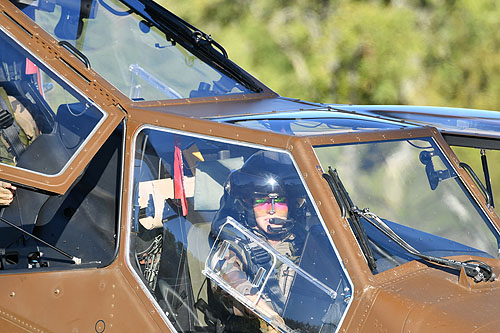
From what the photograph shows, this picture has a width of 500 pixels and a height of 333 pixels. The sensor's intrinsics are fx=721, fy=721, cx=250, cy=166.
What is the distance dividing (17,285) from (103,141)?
0.77 metres

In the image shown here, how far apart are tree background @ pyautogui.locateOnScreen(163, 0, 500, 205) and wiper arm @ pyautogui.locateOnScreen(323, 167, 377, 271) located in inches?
326

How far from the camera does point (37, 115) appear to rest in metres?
3.73

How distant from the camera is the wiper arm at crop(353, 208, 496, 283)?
287cm

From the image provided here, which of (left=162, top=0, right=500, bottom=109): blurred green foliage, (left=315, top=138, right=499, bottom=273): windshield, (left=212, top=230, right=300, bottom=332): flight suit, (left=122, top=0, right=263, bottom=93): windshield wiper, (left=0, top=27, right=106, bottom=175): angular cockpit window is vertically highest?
(left=162, top=0, right=500, bottom=109): blurred green foliage

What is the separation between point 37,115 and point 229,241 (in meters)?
1.30

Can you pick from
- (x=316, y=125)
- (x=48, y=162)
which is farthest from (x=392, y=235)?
(x=48, y=162)

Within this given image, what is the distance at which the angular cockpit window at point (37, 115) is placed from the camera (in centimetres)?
353

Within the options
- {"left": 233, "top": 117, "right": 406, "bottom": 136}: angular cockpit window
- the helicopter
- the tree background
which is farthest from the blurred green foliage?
{"left": 233, "top": 117, "right": 406, "bottom": 136}: angular cockpit window

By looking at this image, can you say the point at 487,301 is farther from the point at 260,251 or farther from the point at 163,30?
the point at 163,30

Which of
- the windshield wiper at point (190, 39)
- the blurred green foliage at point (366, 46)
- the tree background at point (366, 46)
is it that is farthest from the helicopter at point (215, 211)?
the blurred green foliage at point (366, 46)

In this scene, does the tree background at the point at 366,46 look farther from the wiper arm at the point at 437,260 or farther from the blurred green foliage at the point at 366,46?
the wiper arm at the point at 437,260

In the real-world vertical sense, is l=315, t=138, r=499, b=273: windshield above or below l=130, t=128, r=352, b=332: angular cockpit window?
above

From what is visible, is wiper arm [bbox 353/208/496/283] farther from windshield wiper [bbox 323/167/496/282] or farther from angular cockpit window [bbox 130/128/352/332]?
angular cockpit window [bbox 130/128/352/332]

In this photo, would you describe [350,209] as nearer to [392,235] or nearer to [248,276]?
[392,235]
